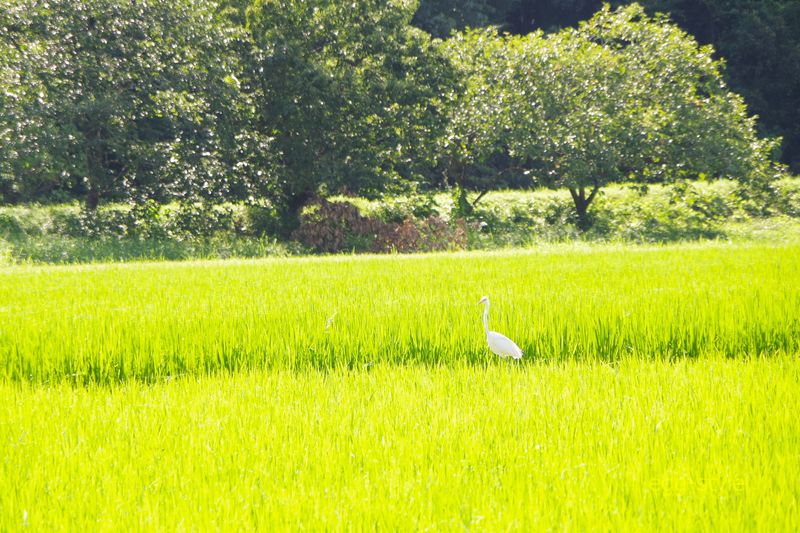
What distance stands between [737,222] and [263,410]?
79.9ft

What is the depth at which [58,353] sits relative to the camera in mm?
6246

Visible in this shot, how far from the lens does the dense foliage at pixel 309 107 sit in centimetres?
2067

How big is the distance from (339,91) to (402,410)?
62.8 ft

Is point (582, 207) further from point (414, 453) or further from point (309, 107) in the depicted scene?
point (414, 453)

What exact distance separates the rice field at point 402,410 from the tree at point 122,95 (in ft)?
41.4

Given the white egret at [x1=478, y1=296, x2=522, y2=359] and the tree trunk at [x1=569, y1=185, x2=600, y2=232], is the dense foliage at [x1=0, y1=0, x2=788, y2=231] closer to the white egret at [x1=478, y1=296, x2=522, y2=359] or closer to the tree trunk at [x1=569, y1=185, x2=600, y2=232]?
the tree trunk at [x1=569, y1=185, x2=600, y2=232]

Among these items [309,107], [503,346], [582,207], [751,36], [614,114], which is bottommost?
[503,346]

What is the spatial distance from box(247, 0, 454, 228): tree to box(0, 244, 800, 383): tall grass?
1254 cm

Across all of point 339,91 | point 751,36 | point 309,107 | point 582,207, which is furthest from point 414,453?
point 751,36

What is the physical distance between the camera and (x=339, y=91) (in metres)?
22.4

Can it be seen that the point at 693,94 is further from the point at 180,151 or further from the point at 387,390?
the point at 387,390

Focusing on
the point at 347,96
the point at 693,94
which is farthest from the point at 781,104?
the point at 347,96

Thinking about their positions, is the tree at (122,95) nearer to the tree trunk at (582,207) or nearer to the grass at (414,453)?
the tree trunk at (582,207)

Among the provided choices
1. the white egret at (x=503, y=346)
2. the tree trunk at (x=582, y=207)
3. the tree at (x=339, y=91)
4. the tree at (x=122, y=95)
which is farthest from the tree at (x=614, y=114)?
the white egret at (x=503, y=346)
